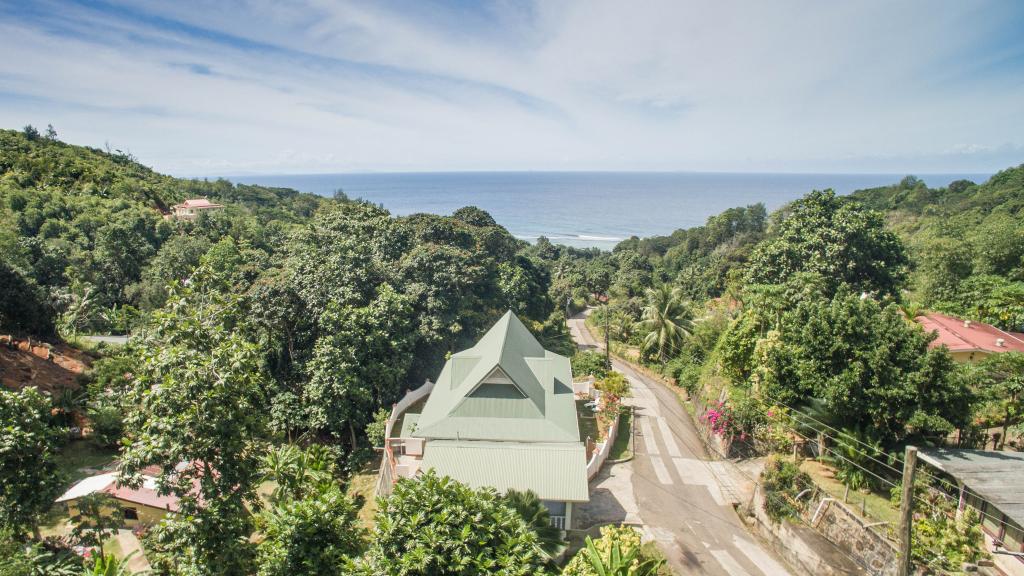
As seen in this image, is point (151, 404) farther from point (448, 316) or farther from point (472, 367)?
point (448, 316)

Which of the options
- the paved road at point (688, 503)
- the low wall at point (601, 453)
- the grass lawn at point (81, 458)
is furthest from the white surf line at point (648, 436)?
the grass lawn at point (81, 458)

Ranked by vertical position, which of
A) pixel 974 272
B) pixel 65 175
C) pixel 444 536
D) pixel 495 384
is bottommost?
pixel 495 384

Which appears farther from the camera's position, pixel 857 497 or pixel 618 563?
pixel 857 497

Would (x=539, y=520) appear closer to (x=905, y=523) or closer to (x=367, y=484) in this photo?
(x=905, y=523)

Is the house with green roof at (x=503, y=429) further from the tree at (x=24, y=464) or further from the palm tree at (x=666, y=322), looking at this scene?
the palm tree at (x=666, y=322)

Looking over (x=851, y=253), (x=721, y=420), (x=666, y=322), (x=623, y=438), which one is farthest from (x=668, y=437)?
(x=851, y=253)

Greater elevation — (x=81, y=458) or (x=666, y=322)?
(x=666, y=322)
